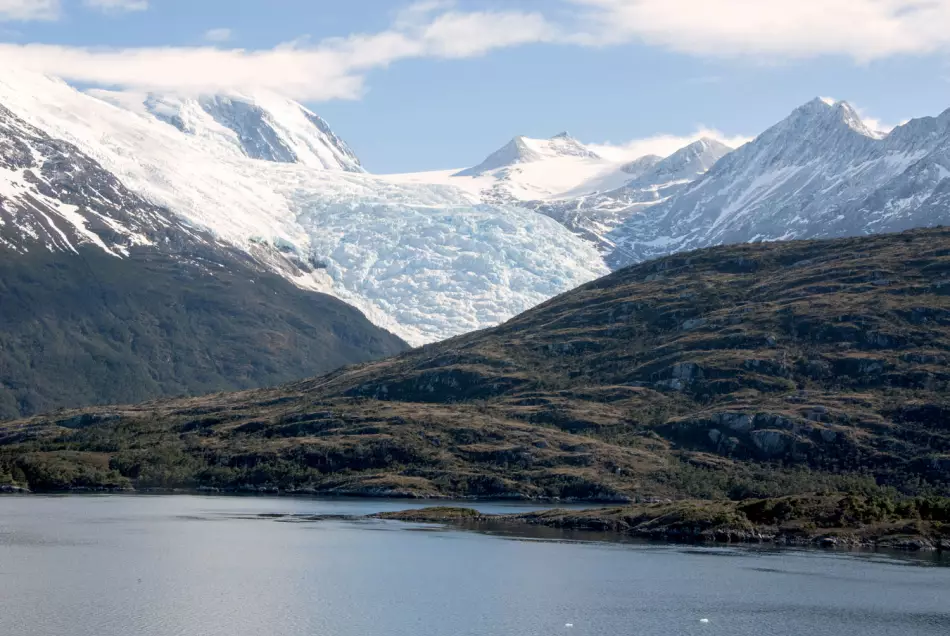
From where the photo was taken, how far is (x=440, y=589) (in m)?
146

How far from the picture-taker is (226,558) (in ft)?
556

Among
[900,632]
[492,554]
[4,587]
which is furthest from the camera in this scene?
[492,554]

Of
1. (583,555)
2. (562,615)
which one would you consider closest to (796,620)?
(562,615)

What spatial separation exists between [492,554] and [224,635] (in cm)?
6813

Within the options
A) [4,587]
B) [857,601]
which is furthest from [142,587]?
[857,601]

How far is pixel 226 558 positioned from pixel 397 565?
22298mm

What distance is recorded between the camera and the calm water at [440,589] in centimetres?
12500

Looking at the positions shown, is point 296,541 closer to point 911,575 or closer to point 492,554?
point 492,554

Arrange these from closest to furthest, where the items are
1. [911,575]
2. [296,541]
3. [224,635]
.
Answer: [224,635] → [911,575] → [296,541]

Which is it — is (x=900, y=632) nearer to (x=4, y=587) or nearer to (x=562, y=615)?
(x=562, y=615)

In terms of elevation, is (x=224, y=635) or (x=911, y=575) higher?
(x=911, y=575)

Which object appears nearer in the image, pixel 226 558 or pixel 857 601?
pixel 857 601

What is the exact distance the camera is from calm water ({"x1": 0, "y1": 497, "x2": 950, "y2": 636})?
410 ft

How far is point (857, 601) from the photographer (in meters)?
143
